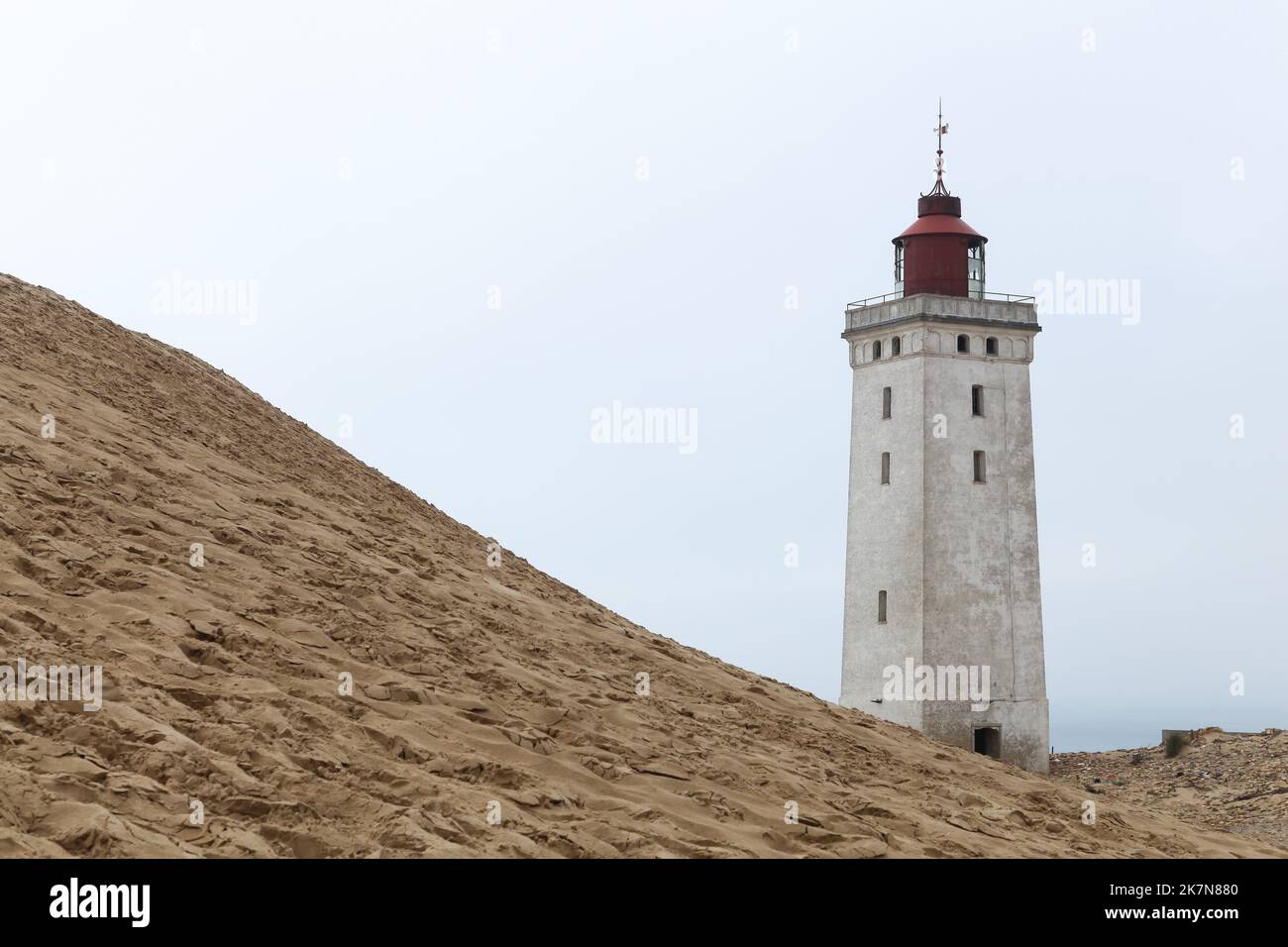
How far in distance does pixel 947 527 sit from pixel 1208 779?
7.92 metres

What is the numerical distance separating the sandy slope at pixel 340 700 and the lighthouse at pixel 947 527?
15.1 meters

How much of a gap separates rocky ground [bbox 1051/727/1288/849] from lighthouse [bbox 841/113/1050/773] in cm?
216

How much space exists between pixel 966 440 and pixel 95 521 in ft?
83.1

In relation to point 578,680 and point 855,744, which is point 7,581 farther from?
point 855,744

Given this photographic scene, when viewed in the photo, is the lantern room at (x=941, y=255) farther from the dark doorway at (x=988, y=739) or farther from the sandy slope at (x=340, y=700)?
the sandy slope at (x=340, y=700)

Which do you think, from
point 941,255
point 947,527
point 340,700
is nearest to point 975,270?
point 941,255

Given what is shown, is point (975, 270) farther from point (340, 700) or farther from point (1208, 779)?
point (340, 700)

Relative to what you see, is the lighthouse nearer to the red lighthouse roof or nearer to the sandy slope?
the red lighthouse roof

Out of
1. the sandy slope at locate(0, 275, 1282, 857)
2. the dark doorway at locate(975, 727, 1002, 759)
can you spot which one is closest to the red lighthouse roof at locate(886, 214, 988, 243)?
the dark doorway at locate(975, 727, 1002, 759)

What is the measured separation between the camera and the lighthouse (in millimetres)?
36531

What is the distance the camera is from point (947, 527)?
121ft

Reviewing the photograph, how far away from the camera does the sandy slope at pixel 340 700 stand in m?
11.8

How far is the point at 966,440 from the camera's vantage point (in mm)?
37344
